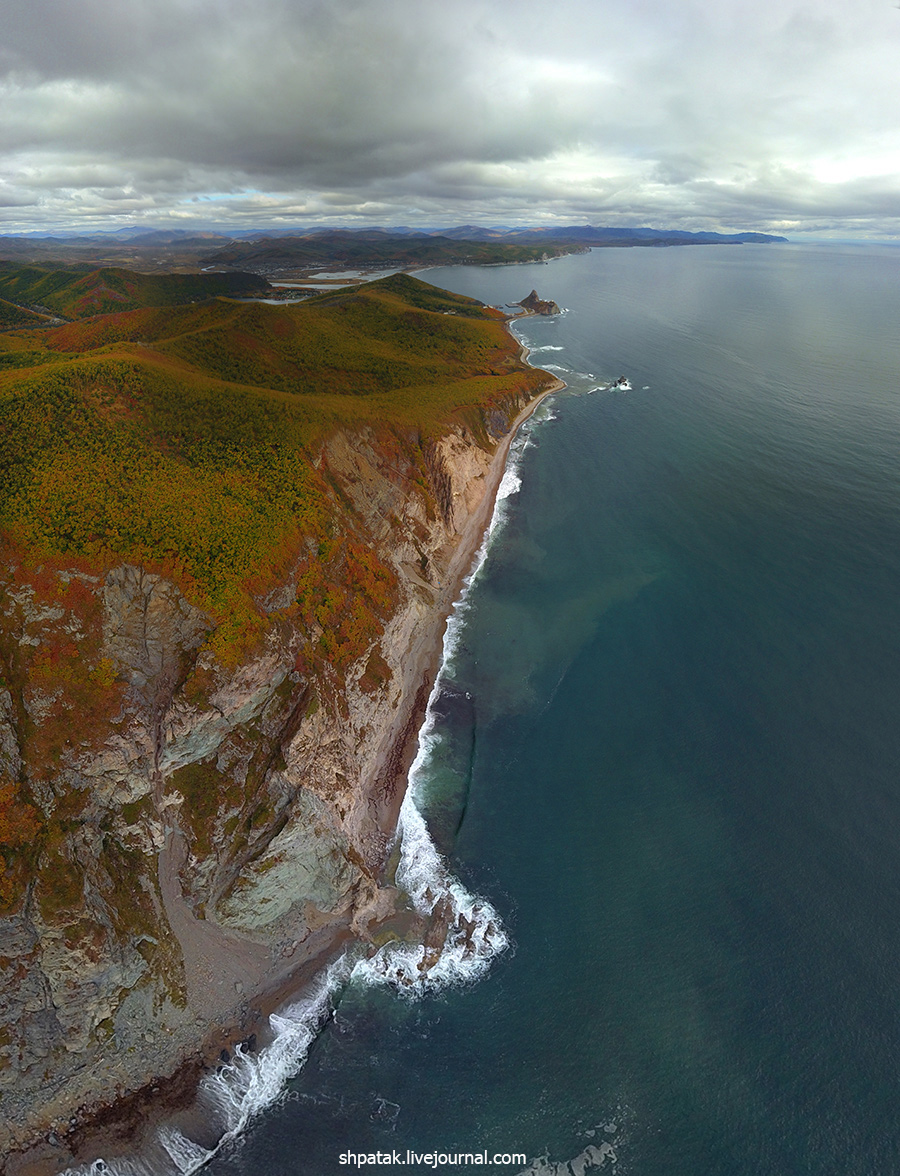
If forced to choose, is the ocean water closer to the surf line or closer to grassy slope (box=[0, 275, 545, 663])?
the surf line

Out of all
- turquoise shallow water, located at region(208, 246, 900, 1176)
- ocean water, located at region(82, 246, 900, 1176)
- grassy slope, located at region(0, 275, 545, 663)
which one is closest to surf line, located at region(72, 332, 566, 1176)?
ocean water, located at region(82, 246, 900, 1176)

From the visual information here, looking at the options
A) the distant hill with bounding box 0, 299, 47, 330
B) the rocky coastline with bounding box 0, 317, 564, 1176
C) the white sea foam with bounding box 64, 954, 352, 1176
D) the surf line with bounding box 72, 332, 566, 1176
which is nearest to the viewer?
the white sea foam with bounding box 64, 954, 352, 1176

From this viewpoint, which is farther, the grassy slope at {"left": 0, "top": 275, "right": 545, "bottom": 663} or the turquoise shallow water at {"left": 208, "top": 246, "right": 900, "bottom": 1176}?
the grassy slope at {"left": 0, "top": 275, "right": 545, "bottom": 663}

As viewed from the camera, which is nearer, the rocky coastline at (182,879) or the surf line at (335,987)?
the surf line at (335,987)

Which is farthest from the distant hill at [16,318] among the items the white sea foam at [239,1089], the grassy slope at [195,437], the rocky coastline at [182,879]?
the white sea foam at [239,1089]

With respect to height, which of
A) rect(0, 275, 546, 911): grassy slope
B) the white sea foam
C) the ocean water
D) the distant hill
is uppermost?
the distant hill

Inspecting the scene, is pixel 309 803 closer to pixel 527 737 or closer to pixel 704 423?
pixel 527 737

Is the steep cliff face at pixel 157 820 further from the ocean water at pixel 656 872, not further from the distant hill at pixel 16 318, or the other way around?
the distant hill at pixel 16 318
